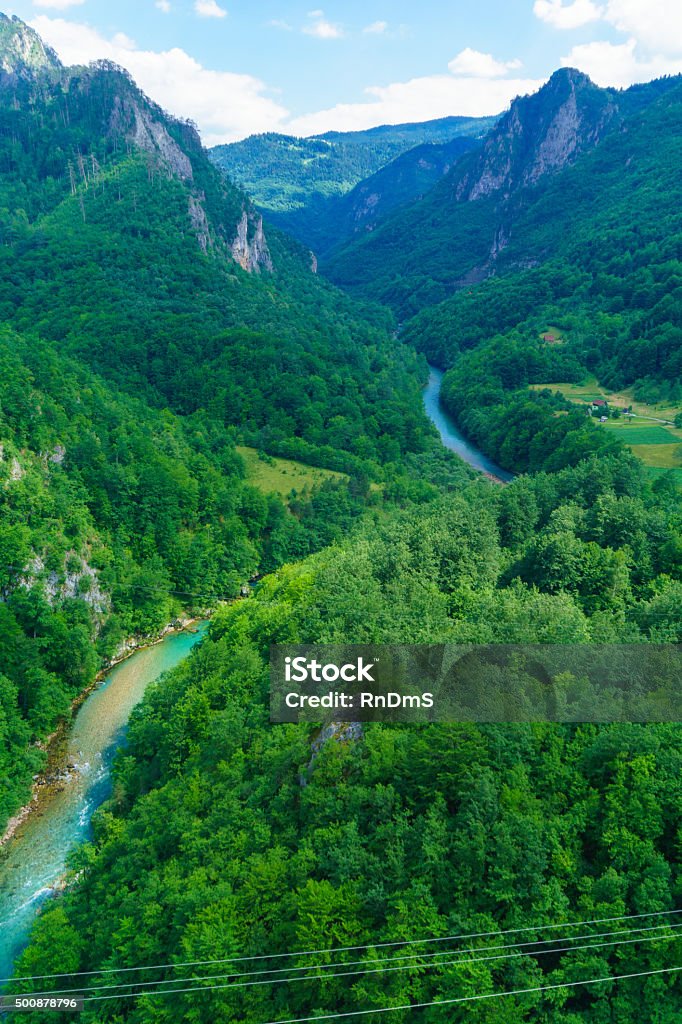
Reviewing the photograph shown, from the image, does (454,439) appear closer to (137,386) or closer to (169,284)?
(137,386)

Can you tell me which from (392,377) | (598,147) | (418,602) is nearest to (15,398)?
(418,602)

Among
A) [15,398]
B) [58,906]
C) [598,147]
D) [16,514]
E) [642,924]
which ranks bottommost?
[58,906]

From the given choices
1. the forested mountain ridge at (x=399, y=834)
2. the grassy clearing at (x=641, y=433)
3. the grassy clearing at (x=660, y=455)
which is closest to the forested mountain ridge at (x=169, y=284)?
the grassy clearing at (x=641, y=433)

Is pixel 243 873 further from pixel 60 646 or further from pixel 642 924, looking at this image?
pixel 60 646

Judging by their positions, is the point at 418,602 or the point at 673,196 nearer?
the point at 418,602

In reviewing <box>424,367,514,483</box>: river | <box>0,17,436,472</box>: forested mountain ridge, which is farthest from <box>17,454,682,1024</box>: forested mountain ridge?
<box>424,367,514,483</box>: river

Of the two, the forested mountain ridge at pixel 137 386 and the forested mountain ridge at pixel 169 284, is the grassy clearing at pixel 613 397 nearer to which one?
the forested mountain ridge at pixel 169 284

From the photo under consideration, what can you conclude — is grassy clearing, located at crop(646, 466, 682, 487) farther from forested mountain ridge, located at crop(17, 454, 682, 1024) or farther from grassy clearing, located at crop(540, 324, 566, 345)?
grassy clearing, located at crop(540, 324, 566, 345)
